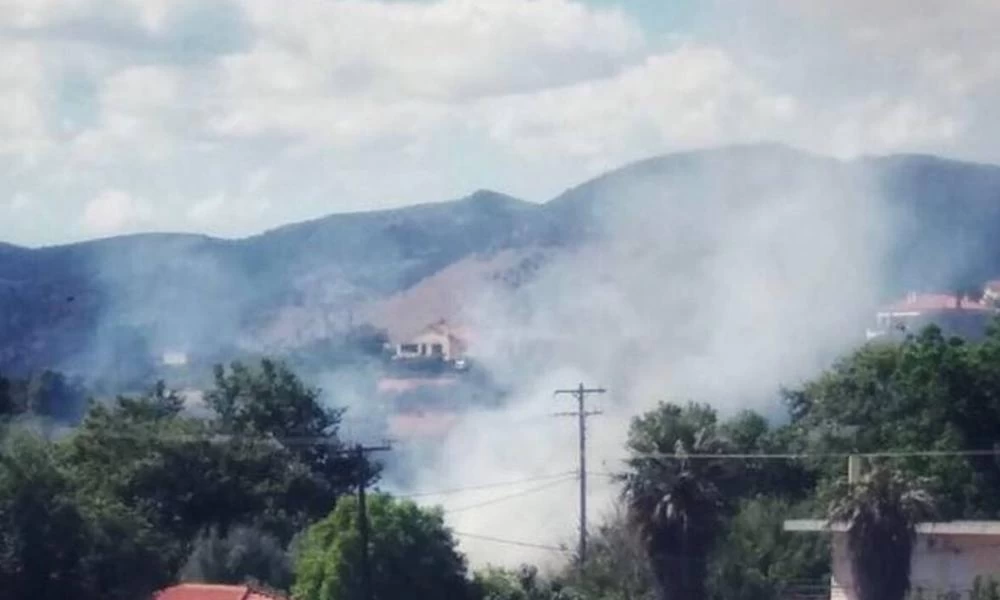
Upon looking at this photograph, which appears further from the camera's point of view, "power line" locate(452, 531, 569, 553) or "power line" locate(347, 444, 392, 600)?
"power line" locate(452, 531, 569, 553)

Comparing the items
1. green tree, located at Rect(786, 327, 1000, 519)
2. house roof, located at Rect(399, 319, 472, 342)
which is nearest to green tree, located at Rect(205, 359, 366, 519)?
green tree, located at Rect(786, 327, 1000, 519)

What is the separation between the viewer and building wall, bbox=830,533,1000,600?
60.3 metres

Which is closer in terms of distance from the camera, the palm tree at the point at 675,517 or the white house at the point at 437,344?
the palm tree at the point at 675,517

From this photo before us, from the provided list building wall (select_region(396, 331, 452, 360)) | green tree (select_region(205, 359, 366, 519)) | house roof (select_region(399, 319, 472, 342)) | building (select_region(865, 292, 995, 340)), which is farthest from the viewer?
house roof (select_region(399, 319, 472, 342))

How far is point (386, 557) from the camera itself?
193 ft

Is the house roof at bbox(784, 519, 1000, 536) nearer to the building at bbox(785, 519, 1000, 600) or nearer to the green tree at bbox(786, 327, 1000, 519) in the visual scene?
the building at bbox(785, 519, 1000, 600)

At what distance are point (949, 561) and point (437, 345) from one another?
81970 mm

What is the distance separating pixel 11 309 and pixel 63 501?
119m

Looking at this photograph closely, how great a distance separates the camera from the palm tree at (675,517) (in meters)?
59.2

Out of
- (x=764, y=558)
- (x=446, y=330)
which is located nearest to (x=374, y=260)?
(x=446, y=330)

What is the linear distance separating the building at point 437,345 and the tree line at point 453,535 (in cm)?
4616

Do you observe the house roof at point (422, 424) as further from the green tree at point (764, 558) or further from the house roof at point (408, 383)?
the green tree at point (764, 558)

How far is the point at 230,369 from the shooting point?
90500mm

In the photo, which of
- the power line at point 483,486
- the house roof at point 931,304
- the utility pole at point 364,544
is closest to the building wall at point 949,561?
the utility pole at point 364,544
